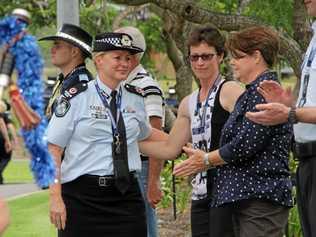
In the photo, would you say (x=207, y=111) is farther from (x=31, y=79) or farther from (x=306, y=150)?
(x=31, y=79)

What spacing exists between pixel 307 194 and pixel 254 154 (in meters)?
0.37

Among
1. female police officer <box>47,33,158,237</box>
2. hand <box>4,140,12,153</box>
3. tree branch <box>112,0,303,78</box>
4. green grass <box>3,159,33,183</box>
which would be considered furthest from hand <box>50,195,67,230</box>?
green grass <box>3,159,33,183</box>

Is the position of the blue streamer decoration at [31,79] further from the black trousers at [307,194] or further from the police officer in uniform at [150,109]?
the police officer in uniform at [150,109]

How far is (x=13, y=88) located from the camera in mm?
2713

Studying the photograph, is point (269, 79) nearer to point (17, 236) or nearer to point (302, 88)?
point (302, 88)

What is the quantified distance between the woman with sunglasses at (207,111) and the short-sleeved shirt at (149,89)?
57 cm

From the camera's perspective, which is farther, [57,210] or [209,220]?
[209,220]

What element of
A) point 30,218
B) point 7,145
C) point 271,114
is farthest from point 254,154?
point 30,218

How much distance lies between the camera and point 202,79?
5293 millimetres

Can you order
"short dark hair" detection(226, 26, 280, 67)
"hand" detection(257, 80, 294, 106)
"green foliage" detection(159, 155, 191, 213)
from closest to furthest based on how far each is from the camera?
1. "hand" detection(257, 80, 294, 106)
2. "short dark hair" detection(226, 26, 280, 67)
3. "green foliage" detection(159, 155, 191, 213)

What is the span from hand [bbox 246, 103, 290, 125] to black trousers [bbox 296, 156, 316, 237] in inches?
13.8

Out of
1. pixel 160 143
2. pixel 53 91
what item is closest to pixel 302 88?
pixel 160 143

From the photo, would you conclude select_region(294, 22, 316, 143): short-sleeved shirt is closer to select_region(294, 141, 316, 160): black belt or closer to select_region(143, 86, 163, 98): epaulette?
Result: select_region(294, 141, 316, 160): black belt

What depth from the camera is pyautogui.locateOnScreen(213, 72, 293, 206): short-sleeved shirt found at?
475 centimetres
